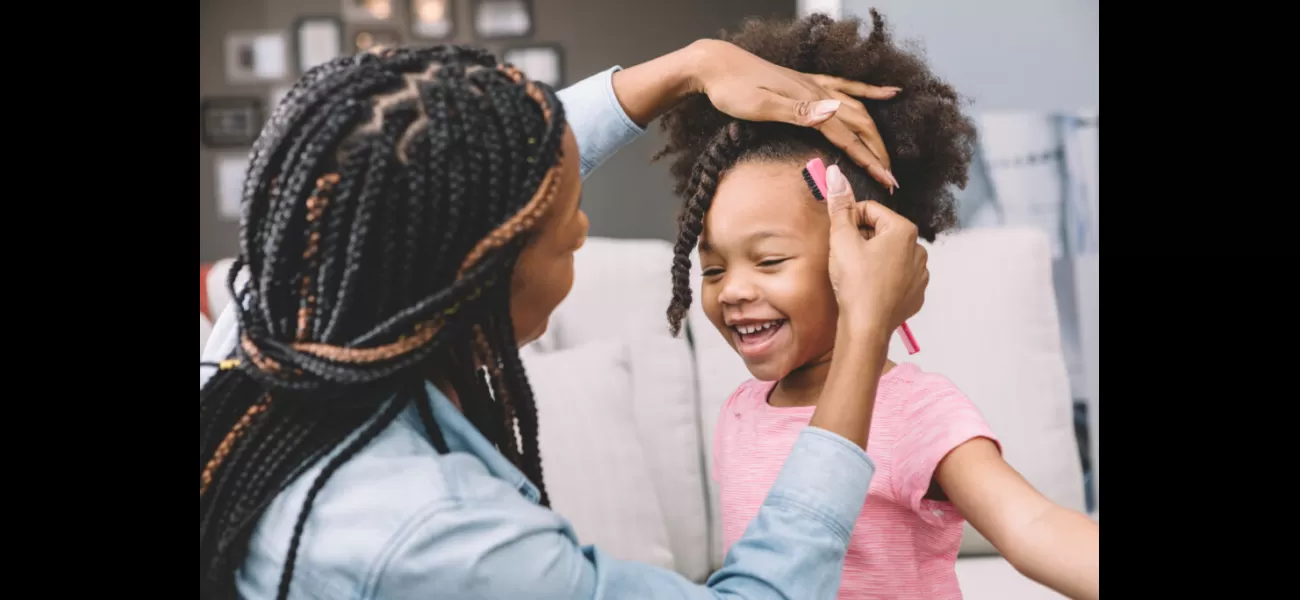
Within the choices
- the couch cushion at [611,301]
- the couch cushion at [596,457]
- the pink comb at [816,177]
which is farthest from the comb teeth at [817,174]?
the couch cushion at [611,301]

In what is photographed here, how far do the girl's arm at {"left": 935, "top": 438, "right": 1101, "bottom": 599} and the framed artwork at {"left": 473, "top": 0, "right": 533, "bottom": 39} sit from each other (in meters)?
1.49

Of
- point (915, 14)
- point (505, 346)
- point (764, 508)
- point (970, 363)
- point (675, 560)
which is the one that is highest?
point (915, 14)

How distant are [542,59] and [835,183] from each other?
4.32 feet

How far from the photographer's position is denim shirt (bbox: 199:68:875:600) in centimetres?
52

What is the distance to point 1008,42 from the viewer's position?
1411 mm

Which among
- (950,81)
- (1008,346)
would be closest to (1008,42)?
(950,81)

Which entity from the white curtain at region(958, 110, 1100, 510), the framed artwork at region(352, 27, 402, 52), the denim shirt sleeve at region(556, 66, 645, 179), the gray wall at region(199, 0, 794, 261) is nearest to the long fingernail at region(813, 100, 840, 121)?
the denim shirt sleeve at region(556, 66, 645, 179)

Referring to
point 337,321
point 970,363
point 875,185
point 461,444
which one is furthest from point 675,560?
point 337,321

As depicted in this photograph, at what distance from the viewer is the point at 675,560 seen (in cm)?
141

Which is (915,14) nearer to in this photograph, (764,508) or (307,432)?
(764,508)

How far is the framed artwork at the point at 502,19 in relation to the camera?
1.98 m

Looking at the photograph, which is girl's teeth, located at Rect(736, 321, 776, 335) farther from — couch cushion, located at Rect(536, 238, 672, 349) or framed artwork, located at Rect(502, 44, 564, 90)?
framed artwork, located at Rect(502, 44, 564, 90)

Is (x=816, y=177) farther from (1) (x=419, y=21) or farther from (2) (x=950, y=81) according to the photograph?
(1) (x=419, y=21)
